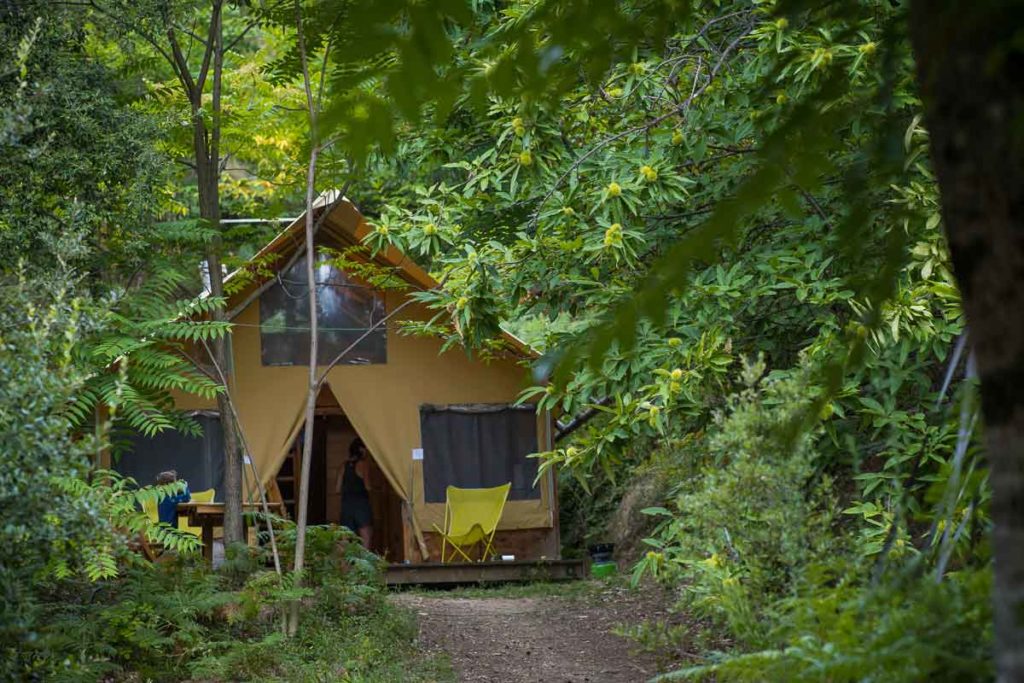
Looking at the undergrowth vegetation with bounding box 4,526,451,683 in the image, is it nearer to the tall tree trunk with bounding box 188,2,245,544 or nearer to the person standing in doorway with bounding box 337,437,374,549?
the tall tree trunk with bounding box 188,2,245,544

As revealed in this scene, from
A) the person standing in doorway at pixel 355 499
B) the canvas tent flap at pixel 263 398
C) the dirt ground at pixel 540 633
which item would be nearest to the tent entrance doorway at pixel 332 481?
the person standing in doorway at pixel 355 499

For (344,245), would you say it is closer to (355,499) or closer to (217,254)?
(355,499)

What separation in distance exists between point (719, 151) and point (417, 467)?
21.8 ft

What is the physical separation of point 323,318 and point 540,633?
5417mm

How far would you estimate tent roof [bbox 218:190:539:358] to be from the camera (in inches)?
462

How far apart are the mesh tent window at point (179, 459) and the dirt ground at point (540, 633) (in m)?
2.85

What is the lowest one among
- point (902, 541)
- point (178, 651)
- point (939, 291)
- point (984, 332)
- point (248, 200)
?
point (178, 651)

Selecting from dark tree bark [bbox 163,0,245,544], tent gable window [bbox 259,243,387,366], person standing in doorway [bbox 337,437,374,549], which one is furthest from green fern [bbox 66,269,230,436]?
person standing in doorway [bbox 337,437,374,549]

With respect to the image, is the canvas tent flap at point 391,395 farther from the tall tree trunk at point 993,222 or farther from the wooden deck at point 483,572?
the tall tree trunk at point 993,222

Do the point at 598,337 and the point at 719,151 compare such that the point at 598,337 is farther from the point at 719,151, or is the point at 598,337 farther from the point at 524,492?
the point at 524,492

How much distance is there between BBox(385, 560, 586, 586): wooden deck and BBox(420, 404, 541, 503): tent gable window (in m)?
0.88

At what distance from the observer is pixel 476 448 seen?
45.8 feet

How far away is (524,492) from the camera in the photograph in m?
14.0

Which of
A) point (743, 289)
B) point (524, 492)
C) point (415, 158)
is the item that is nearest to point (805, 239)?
point (743, 289)
